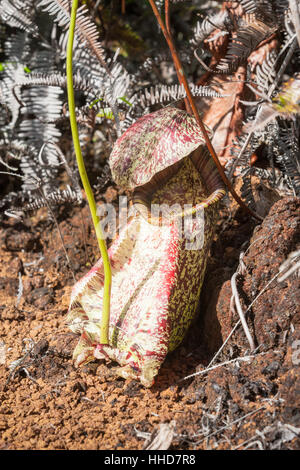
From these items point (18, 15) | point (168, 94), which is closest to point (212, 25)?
point (168, 94)

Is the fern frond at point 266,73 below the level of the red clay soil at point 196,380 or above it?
above

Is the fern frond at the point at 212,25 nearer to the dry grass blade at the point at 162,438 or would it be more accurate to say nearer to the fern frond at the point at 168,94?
the fern frond at the point at 168,94

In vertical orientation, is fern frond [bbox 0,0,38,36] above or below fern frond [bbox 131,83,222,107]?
above

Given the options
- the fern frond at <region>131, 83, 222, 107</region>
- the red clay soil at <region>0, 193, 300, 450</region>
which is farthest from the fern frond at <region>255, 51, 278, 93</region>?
the red clay soil at <region>0, 193, 300, 450</region>

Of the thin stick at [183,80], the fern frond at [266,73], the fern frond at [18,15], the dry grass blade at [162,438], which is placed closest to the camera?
Answer: the dry grass blade at [162,438]

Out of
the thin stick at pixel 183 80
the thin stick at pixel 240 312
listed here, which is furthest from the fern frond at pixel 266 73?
the thin stick at pixel 240 312

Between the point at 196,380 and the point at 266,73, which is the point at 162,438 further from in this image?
the point at 266,73

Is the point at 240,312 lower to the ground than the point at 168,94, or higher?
lower

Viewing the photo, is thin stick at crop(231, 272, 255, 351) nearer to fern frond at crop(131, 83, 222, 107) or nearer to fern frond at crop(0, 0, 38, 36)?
fern frond at crop(131, 83, 222, 107)
